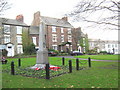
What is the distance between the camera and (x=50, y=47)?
3947 cm

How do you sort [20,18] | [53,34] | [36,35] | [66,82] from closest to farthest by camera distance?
[66,82], [20,18], [36,35], [53,34]

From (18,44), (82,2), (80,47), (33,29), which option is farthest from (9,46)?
(82,2)

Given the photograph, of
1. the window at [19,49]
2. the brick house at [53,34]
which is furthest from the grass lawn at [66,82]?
the brick house at [53,34]

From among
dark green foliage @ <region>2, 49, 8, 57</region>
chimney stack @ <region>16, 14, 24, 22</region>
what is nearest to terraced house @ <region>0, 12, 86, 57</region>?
chimney stack @ <region>16, 14, 24, 22</region>

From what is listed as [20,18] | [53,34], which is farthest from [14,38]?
[53,34]

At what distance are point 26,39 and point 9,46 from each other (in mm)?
5157

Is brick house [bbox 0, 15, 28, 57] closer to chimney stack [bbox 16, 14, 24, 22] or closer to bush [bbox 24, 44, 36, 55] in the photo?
chimney stack [bbox 16, 14, 24, 22]

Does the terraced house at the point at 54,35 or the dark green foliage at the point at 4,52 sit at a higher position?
the terraced house at the point at 54,35

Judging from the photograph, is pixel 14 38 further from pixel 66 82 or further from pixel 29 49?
pixel 66 82

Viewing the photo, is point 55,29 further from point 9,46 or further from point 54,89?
point 54,89

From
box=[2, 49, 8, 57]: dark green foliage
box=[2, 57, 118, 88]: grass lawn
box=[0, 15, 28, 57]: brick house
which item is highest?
box=[0, 15, 28, 57]: brick house

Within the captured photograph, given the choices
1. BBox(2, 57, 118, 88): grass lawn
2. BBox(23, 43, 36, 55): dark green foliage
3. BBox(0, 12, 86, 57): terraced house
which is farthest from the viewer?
BBox(23, 43, 36, 55): dark green foliage

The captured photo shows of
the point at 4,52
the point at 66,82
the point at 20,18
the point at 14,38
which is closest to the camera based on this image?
the point at 66,82

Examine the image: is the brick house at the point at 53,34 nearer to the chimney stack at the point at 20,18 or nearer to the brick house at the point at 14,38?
the brick house at the point at 14,38
